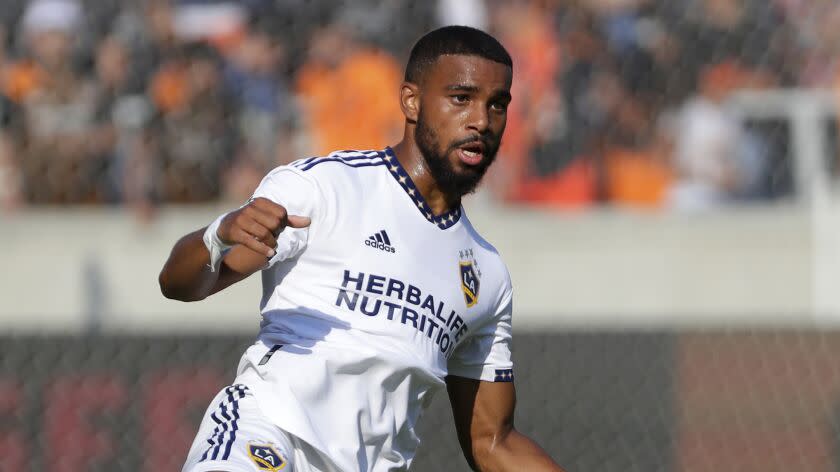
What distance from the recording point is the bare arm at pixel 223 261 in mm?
3432

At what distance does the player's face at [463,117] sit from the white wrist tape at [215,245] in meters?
0.91

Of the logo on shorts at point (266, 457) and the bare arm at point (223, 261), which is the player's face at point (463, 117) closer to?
the bare arm at point (223, 261)

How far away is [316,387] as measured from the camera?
3969mm

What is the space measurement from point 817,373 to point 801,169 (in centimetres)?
174

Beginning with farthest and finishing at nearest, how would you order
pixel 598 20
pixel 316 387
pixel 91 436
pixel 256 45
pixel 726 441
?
pixel 598 20 < pixel 256 45 < pixel 726 441 < pixel 91 436 < pixel 316 387

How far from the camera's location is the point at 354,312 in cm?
404

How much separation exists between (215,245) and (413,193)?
0.88 metres

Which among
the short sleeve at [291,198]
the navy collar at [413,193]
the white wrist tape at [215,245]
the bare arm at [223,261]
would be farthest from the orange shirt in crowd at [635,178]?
the white wrist tape at [215,245]

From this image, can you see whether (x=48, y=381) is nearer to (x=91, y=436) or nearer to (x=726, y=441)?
(x=91, y=436)

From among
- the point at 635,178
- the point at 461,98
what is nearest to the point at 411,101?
the point at 461,98

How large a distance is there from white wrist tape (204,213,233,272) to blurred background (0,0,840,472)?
3.33m

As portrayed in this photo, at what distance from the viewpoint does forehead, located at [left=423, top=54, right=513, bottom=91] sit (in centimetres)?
Result: 421

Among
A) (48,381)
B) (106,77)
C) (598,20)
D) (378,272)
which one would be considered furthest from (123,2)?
(378,272)

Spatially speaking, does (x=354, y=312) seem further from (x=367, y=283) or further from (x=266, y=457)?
(x=266, y=457)
